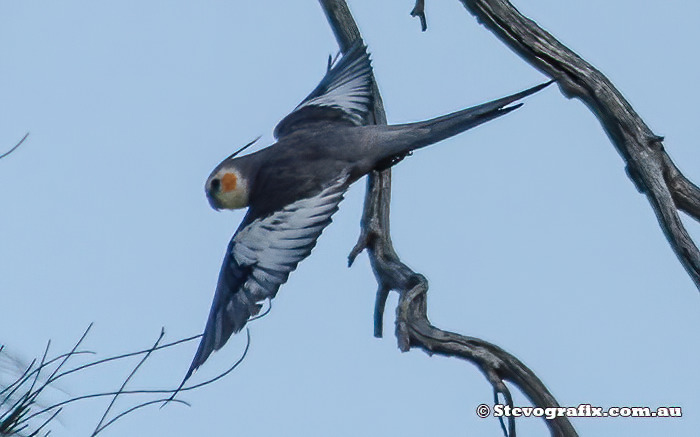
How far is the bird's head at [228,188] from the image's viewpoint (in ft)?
10.6

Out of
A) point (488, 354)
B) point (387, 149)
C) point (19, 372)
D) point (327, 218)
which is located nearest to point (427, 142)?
point (387, 149)

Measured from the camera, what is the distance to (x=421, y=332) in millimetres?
2801

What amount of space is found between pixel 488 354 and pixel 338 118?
1.08 meters

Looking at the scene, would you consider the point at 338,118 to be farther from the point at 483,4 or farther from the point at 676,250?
the point at 676,250

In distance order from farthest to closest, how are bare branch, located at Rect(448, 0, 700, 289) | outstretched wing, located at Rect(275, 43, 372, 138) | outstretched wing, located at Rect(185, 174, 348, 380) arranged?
outstretched wing, located at Rect(275, 43, 372, 138), bare branch, located at Rect(448, 0, 700, 289), outstretched wing, located at Rect(185, 174, 348, 380)

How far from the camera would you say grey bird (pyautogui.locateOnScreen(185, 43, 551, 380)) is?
2883 mm

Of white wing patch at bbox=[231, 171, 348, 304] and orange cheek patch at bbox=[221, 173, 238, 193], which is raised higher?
orange cheek patch at bbox=[221, 173, 238, 193]

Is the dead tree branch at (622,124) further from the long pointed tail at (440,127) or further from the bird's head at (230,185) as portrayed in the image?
the bird's head at (230,185)

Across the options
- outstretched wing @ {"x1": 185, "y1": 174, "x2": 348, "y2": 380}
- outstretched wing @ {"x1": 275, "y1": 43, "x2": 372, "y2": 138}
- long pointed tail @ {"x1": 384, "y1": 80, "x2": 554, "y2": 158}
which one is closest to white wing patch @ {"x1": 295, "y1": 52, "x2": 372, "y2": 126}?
outstretched wing @ {"x1": 275, "y1": 43, "x2": 372, "y2": 138}

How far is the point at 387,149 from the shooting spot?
10.1ft

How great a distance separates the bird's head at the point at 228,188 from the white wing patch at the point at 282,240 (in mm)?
228

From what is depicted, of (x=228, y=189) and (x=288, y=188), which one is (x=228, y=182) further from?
(x=288, y=188)

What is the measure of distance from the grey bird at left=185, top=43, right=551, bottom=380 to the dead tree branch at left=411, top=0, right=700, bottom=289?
0.38 meters

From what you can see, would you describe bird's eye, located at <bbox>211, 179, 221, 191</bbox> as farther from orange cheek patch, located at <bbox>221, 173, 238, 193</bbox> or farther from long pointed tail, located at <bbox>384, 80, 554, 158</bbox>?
long pointed tail, located at <bbox>384, 80, 554, 158</bbox>
